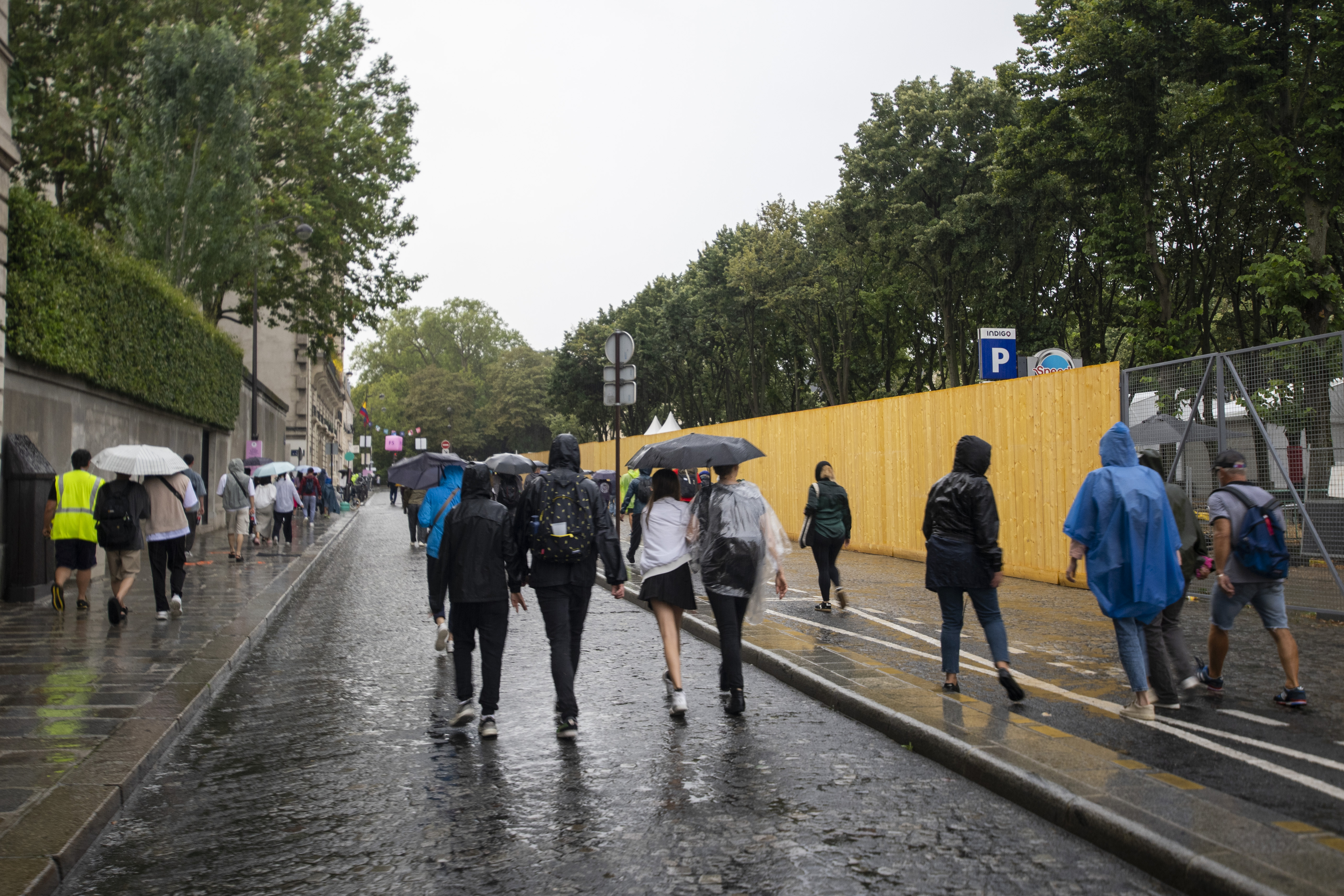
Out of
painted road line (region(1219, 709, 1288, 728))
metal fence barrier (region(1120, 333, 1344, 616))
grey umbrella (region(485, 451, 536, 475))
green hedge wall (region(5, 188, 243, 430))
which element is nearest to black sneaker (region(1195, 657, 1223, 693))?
painted road line (region(1219, 709, 1288, 728))

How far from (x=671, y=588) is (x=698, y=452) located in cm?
110

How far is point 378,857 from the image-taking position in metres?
4.34

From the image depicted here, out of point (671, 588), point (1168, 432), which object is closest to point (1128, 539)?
point (671, 588)

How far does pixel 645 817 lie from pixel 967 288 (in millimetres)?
29383

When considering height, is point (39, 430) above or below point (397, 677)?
above

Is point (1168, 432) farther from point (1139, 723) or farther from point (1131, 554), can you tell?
point (1139, 723)

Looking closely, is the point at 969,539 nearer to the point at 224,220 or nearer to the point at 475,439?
the point at 224,220

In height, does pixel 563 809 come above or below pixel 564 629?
below

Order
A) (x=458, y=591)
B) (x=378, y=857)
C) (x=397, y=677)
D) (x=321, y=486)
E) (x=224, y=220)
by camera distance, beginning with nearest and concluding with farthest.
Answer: (x=378, y=857), (x=458, y=591), (x=397, y=677), (x=224, y=220), (x=321, y=486)

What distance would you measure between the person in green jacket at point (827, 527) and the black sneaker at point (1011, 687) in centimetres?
479

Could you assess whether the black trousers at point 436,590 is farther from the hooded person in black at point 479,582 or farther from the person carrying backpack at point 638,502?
the person carrying backpack at point 638,502

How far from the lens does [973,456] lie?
7016 mm

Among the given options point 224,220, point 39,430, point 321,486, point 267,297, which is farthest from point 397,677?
point 321,486

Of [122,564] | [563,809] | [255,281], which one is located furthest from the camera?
[255,281]
